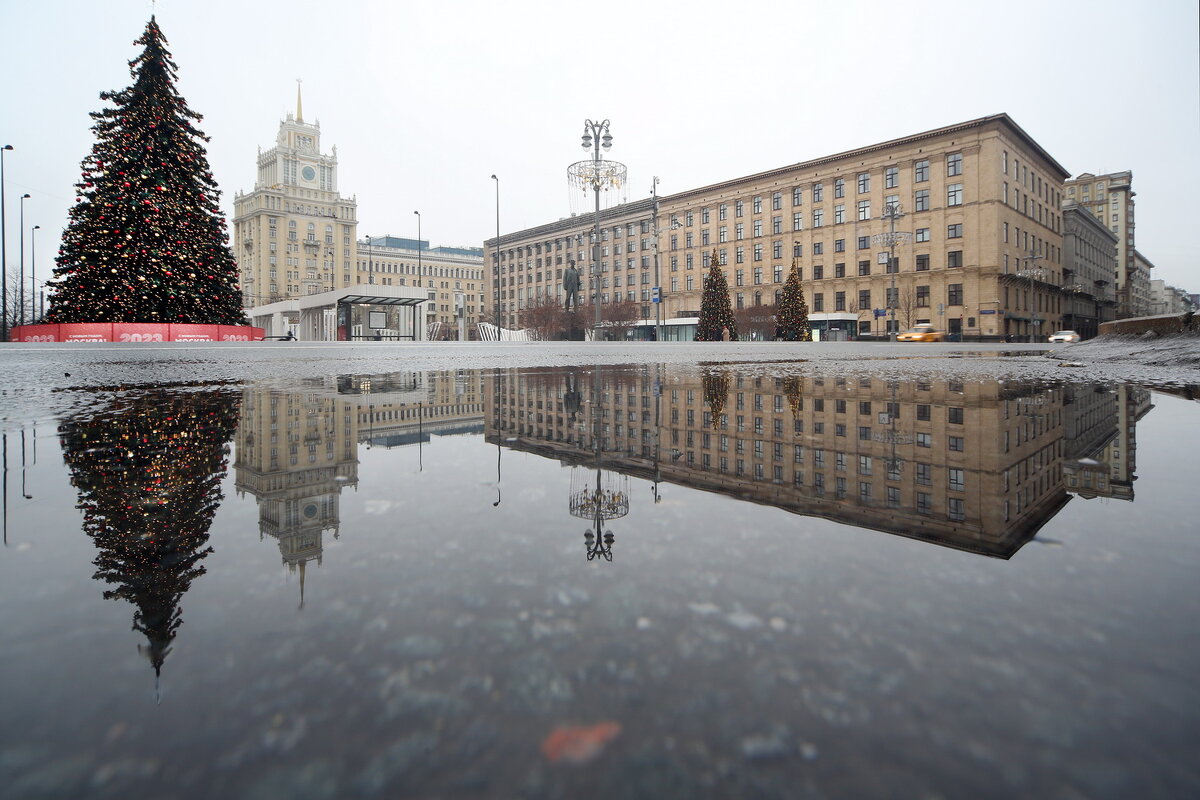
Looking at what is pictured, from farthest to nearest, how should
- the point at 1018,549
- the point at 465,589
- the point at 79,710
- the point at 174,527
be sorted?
the point at 174,527, the point at 1018,549, the point at 465,589, the point at 79,710

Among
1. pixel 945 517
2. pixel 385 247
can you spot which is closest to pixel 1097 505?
pixel 945 517

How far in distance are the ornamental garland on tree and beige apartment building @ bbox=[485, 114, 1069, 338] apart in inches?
1745

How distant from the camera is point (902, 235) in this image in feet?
174

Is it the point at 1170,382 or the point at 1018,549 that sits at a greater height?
the point at 1170,382

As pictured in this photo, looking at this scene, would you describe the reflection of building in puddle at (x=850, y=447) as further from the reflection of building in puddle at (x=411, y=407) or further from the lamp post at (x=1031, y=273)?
the lamp post at (x=1031, y=273)

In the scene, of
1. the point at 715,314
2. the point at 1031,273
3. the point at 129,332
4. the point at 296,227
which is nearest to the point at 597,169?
the point at 715,314

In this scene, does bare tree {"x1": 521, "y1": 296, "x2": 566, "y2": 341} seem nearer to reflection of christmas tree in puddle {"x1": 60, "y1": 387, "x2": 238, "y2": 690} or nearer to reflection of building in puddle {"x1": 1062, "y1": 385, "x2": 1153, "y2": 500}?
reflection of building in puddle {"x1": 1062, "y1": 385, "x2": 1153, "y2": 500}

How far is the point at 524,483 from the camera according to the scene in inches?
76.2

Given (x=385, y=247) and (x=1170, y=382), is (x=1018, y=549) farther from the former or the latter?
(x=385, y=247)

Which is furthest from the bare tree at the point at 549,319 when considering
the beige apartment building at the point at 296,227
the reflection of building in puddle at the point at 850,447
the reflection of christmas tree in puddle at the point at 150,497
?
the reflection of christmas tree in puddle at the point at 150,497

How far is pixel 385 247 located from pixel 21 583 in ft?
434

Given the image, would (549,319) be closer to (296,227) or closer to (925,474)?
(296,227)

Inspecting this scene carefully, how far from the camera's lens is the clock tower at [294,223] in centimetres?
9912

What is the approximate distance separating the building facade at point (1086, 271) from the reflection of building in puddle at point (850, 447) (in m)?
86.7
